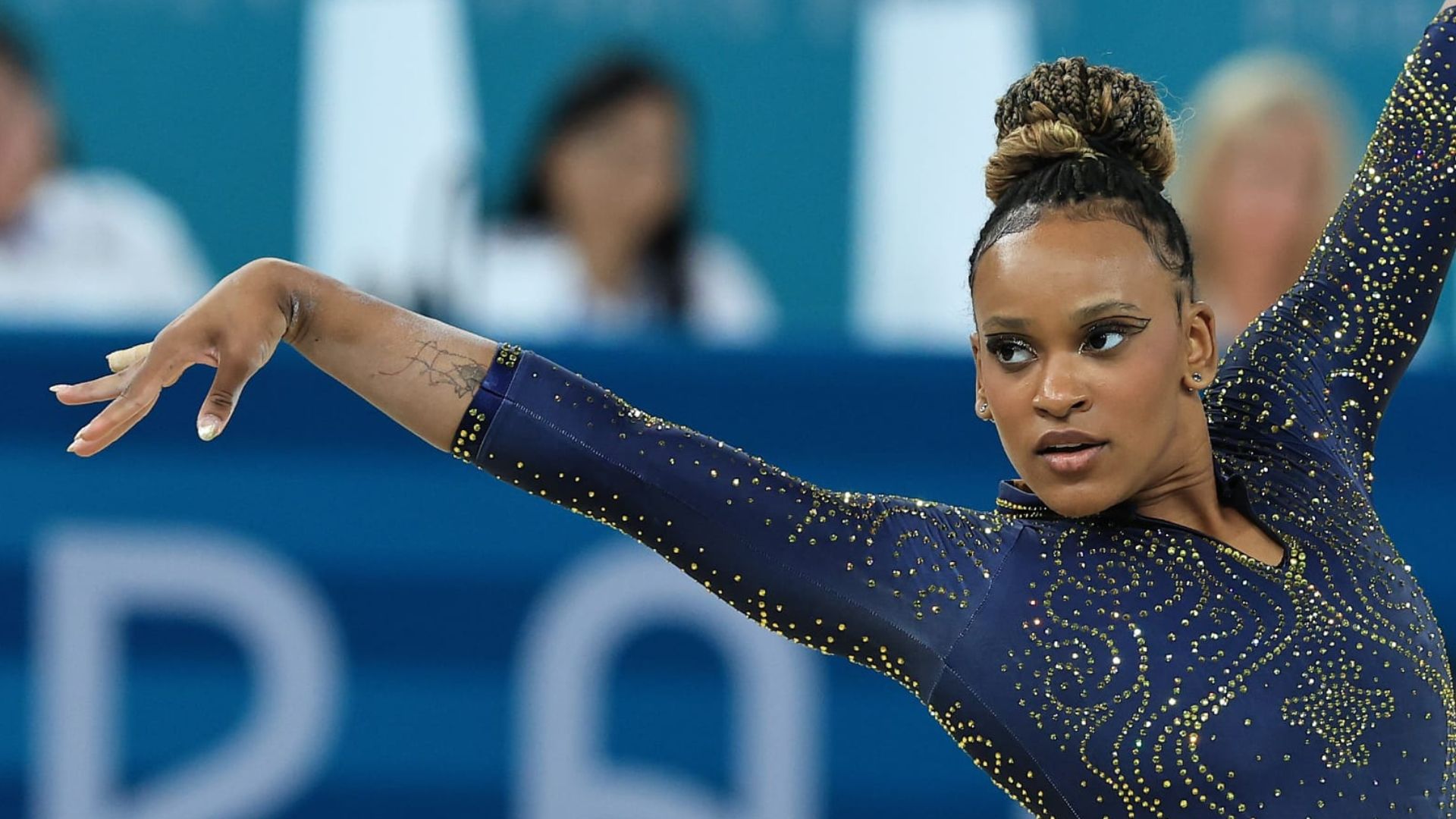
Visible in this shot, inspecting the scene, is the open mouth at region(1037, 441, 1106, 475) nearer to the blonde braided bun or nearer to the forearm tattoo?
the blonde braided bun

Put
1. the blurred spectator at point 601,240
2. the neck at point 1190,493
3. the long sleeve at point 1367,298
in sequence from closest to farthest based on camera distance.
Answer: the neck at point 1190,493
the long sleeve at point 1367,298
the blurred spectator at point 601,240

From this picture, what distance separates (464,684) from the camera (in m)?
3.87

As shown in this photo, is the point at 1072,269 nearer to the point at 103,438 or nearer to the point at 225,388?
the point at 225,388

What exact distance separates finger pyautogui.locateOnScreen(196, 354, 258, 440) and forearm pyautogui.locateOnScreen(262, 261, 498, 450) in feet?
0.28

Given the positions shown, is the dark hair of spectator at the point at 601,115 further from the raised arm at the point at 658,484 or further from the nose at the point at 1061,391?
the nose at the point at 1061,391

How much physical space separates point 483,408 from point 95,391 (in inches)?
14.6

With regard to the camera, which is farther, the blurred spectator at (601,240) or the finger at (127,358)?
the blurred spectator at (601,240)

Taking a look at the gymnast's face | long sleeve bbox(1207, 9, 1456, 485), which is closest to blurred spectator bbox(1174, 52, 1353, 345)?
long sleeve bbox(1207, 9, 1456, 485)

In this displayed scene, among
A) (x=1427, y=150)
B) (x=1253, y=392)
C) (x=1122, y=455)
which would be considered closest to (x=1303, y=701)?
(x=1122, y=455)

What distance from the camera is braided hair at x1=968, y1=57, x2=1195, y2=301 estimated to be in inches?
77.3

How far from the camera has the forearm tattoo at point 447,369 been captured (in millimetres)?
1978

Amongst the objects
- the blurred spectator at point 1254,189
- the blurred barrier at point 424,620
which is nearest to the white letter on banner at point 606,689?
the blurred barrier at point 424,620

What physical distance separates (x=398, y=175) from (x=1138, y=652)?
372 centimetres

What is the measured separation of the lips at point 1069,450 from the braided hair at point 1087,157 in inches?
7.4
